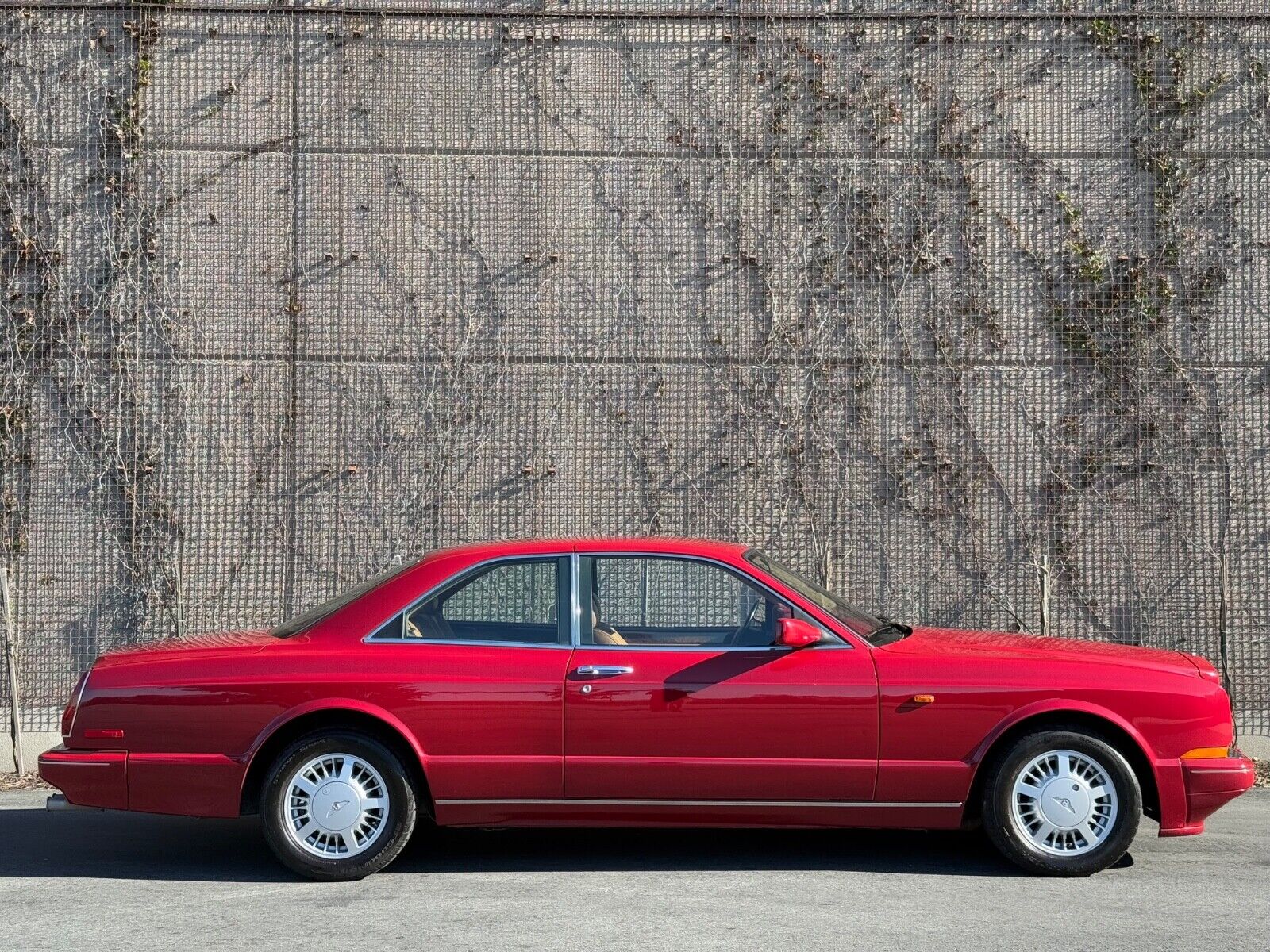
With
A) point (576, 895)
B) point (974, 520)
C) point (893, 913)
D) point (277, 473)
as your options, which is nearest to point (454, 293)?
point (277, 473)

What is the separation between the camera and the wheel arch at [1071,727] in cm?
559

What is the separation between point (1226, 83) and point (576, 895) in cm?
767

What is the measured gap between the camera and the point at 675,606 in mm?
5949

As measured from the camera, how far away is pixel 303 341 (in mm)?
9492

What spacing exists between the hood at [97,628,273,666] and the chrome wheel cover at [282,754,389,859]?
61 centimetres

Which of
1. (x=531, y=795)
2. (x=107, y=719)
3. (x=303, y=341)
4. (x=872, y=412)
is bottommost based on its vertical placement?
(x=531, y=795)

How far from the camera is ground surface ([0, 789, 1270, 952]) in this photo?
475cm

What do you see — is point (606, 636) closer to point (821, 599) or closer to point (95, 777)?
point (821, 599)

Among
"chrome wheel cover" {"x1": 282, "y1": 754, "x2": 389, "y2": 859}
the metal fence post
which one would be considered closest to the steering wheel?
"chrome wheel cover" {"x1": 282, "y1": 754, "x2": 389, "y2": 859}

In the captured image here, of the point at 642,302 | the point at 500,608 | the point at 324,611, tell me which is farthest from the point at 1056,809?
the point at 642,302

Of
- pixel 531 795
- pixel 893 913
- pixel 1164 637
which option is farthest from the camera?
pixel 1164 637

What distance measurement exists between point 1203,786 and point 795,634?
181cm

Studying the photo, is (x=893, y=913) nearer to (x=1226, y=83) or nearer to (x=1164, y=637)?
(x=1164, y=637)

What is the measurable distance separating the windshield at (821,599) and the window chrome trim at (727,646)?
9 cm
